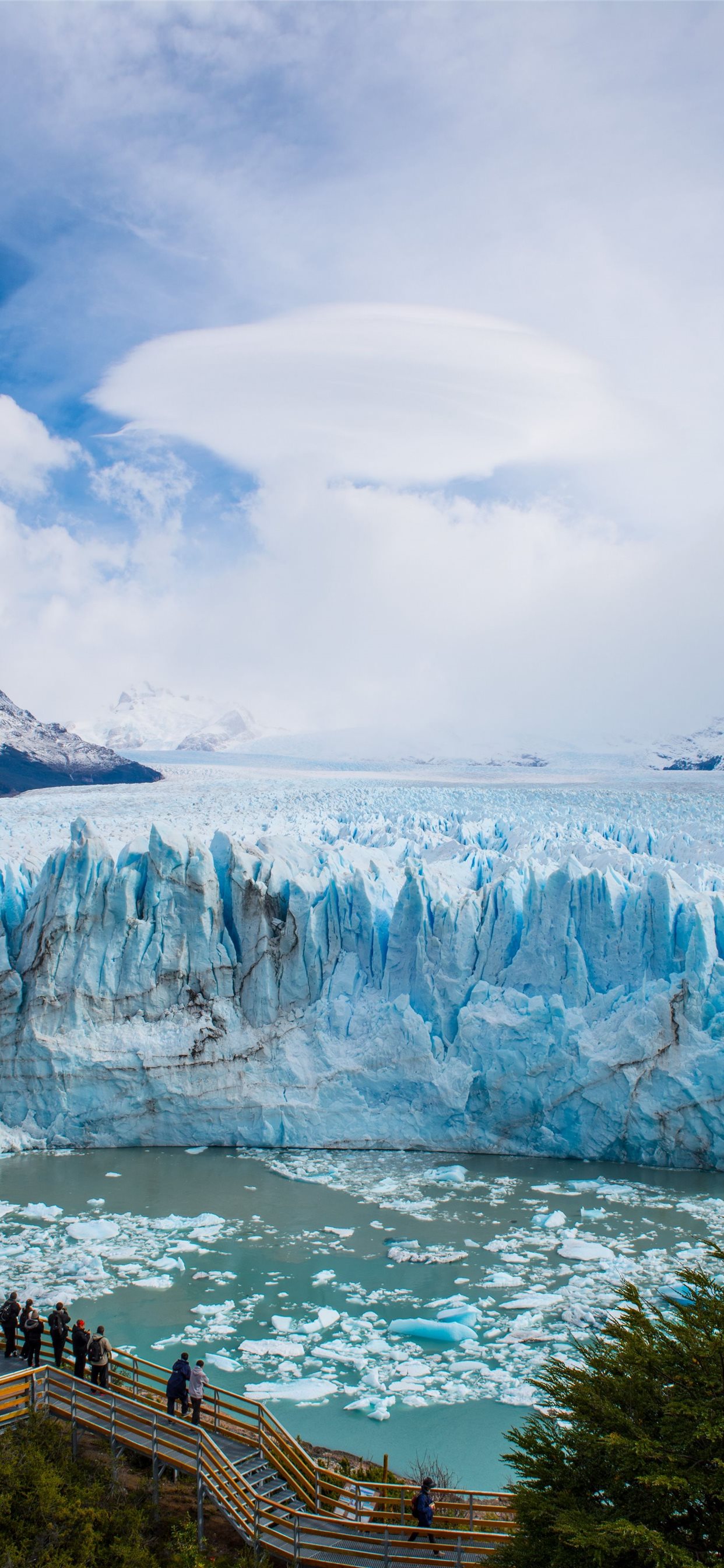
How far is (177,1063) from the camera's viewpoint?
53.5 ft

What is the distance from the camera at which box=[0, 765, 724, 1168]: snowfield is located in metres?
15.6

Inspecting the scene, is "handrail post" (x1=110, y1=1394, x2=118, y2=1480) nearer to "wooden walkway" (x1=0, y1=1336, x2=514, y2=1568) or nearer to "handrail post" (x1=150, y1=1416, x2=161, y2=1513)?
"wooden walkway" (x1=0, y1=1336, x2=514, y2=1568)

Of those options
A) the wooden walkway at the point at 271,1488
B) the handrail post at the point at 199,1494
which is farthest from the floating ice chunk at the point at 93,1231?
the handrail post at the point at 199,1494

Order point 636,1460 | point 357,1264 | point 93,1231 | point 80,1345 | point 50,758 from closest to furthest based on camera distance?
point 636,1460 → point 80,1345 → point 357,1264 → point 93,1231 → point 50,758

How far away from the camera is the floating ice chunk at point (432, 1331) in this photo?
10094mm

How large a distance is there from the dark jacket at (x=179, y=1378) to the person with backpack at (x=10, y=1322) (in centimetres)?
152

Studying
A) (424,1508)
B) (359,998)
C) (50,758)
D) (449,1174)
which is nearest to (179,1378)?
(424,1508)

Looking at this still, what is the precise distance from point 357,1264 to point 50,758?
2457 centimetres

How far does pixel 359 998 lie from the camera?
56.7 ft

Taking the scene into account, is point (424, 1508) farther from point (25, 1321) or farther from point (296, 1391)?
point (25, 1321)

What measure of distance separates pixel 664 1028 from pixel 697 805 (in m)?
9.66

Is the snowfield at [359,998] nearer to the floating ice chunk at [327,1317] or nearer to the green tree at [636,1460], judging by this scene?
the floating ice chunk at [327,1317]

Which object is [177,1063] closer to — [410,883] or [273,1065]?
[273,1065]

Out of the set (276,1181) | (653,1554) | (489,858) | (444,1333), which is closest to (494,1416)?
(444,1333)
